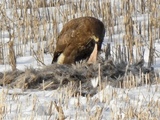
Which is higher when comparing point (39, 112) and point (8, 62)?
point (39, 112)

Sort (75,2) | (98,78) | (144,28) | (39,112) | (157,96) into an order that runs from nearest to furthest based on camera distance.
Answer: (39,112) < (157,96) < (98,78) < (144,28) < (75,2)

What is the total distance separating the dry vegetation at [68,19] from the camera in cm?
832

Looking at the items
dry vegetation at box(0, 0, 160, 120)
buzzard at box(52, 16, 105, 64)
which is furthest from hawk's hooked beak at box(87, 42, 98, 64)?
dry vegetation at box(0, 0, 160, 120)

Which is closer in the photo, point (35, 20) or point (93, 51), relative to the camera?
point (93, 51)

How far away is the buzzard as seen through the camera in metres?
7.70

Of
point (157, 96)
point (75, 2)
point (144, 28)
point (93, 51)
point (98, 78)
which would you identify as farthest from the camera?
point (75, 2)

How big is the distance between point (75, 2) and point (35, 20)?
1.81 meters

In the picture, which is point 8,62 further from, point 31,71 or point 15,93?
point 15,93

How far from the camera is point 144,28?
9.48 meters

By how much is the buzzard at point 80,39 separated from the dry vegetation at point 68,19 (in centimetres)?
23

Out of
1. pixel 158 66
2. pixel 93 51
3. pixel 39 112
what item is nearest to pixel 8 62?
pixel 93 51

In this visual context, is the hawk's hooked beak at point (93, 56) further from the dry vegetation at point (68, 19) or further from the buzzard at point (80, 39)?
the dry vegetation at point (68, 19)

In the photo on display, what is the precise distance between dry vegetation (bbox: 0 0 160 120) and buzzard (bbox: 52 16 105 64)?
233 mm

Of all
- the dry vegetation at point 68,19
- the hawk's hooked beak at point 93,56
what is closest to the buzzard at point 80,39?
the hawk's hooked beak at point 93,56
